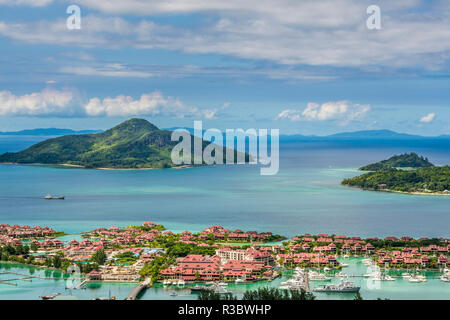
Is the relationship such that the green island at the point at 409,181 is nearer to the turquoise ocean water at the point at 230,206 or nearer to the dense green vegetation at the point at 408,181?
the dense green vegetation at the point at 408,181

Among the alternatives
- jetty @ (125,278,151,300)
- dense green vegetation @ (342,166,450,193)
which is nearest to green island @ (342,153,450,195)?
dense green vegetation @ (342,166,450,193)

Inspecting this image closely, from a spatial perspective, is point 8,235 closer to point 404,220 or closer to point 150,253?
point 150,253

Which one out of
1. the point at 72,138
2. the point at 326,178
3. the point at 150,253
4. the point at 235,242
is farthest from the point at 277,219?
the point at 72,138

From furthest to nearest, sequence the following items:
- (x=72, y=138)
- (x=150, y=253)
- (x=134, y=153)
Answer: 1. (x=72, y=138)
2. (x=134, y=153)
3. (x=150, y=253)

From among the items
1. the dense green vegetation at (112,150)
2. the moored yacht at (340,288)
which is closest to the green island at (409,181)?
the moored yacht at (340,288)

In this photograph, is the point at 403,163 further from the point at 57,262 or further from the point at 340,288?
the point at 57,262

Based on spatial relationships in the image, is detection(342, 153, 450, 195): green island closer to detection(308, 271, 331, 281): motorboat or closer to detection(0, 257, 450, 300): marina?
detection(0, 257, 450, 300): marina
